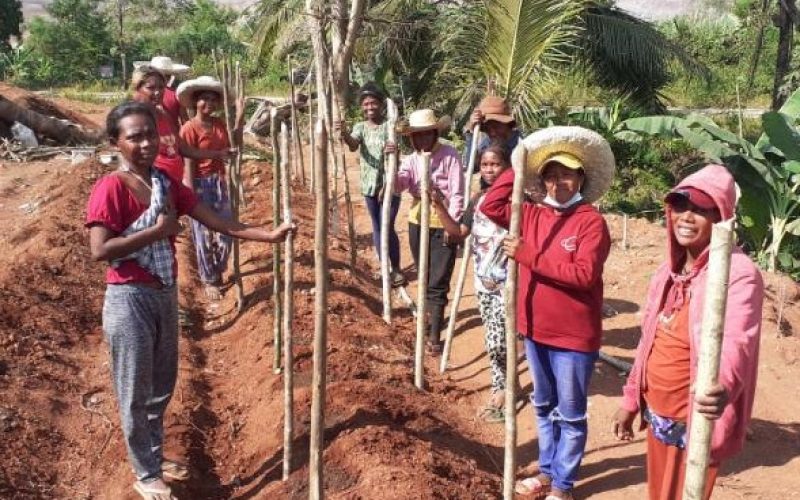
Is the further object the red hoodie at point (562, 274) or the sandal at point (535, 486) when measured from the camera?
the sandal at point (535, 486)

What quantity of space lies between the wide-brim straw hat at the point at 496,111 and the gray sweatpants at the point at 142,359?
77.8 inches

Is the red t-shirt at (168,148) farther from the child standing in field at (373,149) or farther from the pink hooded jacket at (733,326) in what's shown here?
the pink hooded jacket at (733,326)

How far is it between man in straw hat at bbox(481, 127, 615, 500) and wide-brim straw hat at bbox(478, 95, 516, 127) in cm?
102

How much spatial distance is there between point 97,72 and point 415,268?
29.0 m

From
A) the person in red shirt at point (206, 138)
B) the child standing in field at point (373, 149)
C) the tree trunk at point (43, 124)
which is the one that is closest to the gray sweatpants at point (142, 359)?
the person in red shirt at point (206, 138)

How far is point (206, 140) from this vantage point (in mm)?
5520

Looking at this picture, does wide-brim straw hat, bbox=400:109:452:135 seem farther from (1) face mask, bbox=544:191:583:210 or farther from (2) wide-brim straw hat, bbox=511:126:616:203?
(1) face mask, bbox=544:191:583:210

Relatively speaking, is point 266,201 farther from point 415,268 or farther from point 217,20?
point 217,20

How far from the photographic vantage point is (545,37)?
8.45 metres

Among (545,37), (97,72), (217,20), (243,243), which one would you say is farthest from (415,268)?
(217,20)

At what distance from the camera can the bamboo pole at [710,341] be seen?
1.65 metres

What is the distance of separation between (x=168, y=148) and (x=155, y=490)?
267cm

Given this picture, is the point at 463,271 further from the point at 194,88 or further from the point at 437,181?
the point at 194,88

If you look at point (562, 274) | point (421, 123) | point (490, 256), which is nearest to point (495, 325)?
point (490, 256)
